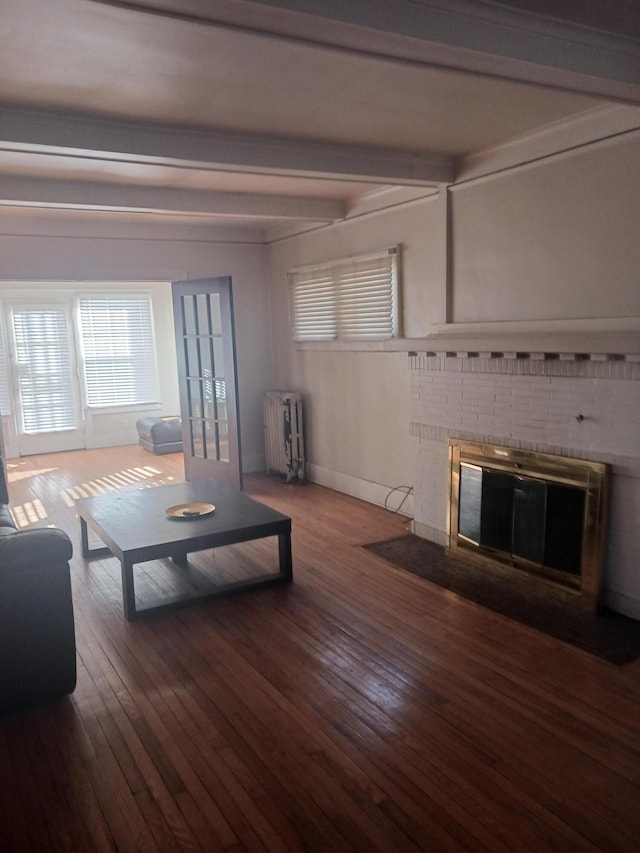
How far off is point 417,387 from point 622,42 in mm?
2461

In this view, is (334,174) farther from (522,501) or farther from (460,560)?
(460,560)

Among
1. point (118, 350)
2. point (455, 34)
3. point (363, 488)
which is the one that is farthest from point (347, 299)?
point (118, 350)

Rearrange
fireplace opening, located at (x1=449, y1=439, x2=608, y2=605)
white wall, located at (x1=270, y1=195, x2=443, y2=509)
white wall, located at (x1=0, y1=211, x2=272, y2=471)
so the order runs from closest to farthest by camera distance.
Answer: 1. fireplace opening, located at (x1=449, y1=439, x2=608, y2=605)
2. white wall, located at (x1=270, y1=195, x2=443, y2=509)
3. white wall, located at (x1=0, y1=211, x2=272, y2=471)

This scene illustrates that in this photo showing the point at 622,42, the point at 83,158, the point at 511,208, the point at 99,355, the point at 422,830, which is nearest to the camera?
the point at 422,830

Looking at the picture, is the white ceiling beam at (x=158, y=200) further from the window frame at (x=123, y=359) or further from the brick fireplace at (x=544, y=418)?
the window frame at (x=123, y=359)

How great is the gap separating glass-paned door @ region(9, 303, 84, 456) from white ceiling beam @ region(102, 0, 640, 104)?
Answer: 273 inches

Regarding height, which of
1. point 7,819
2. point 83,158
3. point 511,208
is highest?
point 83,158

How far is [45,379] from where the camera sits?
8.43m

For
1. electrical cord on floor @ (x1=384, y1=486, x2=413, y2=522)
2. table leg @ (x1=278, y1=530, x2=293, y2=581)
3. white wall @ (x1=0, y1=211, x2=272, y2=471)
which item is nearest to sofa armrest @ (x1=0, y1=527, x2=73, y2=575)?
table leg @ (x1=278, y1=530, x2=293, y2=581)

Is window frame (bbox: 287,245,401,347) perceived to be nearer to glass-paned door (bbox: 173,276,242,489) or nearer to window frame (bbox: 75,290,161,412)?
glass-paned door (bbox: 173,276,242,489)

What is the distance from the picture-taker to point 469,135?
3719 mm

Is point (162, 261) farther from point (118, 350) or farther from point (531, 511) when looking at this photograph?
point (531, 511)

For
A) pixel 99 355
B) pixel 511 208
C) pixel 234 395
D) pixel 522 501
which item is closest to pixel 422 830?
pixel 522 501

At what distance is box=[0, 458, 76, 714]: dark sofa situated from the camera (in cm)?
267
